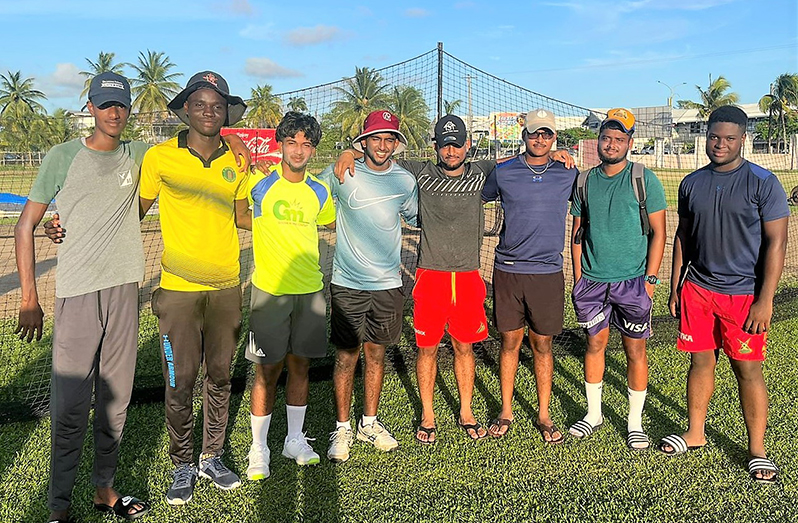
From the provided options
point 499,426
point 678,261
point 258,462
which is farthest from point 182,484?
point 678,261

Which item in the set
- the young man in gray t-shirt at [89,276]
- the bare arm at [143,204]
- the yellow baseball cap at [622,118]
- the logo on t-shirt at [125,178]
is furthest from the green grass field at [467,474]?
the yellow baseball cap at [622,118]

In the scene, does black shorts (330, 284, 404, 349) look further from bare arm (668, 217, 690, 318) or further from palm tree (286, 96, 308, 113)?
palm tree (286, 96, 308, 113)

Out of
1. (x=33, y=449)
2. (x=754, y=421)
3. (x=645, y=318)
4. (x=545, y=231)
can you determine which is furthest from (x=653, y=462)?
(x=33, y=449)

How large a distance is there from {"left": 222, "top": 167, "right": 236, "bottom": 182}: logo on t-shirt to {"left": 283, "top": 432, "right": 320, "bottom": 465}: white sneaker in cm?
171

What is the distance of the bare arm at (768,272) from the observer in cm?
336

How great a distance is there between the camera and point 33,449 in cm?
A: 380

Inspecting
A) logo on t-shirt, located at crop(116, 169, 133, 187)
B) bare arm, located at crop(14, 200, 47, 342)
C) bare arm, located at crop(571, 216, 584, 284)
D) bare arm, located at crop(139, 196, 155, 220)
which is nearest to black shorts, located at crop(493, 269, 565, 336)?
bare arm, located at crop(571, 216, 584, 284)

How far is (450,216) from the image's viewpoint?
3879 mm

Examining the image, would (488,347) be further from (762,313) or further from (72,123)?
(72,123)

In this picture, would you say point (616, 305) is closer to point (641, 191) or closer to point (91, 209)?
point (641, 191)

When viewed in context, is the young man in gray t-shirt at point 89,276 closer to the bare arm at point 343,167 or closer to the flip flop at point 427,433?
the bare arm at point 343,167

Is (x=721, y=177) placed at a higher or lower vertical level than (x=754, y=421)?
higher

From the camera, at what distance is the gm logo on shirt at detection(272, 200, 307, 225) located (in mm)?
3428

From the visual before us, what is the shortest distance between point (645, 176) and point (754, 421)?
166cm
